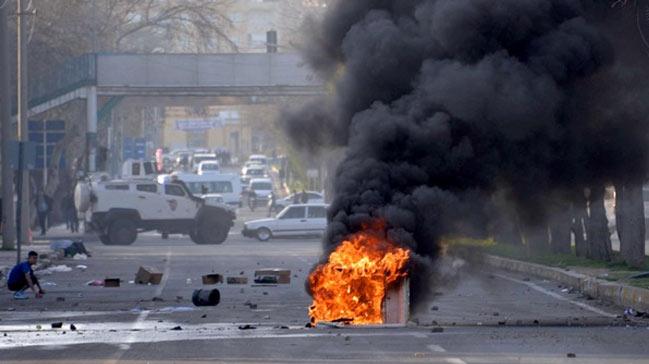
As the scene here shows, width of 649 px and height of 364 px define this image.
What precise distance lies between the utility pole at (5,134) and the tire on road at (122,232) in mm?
9547

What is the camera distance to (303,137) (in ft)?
75.1

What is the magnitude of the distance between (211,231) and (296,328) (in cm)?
3397

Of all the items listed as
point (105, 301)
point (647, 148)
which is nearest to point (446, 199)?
point (647, 148)

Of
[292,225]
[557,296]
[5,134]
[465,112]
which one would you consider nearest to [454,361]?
[465,112]

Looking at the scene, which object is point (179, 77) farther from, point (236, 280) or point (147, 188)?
point (236, 280)

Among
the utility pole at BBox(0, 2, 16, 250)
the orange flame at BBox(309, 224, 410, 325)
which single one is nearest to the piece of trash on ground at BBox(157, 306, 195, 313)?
the orange flame at BBox(309, 224, 410, 325)

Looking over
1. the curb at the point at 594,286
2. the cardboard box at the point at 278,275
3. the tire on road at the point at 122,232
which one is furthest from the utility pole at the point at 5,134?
the curb at the point at 594,286

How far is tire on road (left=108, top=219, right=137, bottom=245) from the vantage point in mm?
52219

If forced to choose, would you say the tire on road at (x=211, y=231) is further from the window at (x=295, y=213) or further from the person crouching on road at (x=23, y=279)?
the person crouching on road at (x=23, y=279)

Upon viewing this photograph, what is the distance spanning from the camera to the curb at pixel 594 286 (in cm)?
2303

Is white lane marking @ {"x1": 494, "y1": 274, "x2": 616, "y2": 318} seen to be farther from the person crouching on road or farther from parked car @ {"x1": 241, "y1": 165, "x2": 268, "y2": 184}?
parked car @ {"x1": 241, "y1": 165, "x2": 268, "y2": 184}

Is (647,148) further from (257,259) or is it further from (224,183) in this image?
(224,183)

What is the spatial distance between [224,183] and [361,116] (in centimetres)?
6598

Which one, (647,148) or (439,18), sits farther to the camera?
(647,148)
